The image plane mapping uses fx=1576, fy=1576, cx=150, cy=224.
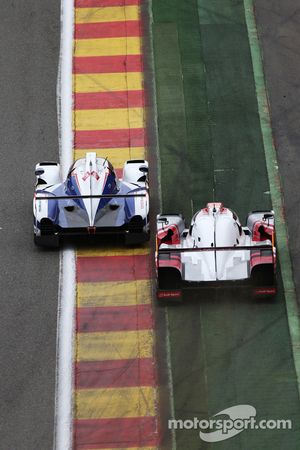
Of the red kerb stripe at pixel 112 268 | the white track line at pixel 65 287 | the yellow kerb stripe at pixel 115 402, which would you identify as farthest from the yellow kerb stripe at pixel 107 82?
the yellow kerb stripe at pixel 115 402

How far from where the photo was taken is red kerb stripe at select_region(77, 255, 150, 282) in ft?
110

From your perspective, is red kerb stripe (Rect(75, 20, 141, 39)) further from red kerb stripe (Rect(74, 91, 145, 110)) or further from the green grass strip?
the green grass strip

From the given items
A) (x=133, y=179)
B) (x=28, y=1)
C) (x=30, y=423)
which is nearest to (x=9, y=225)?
A: (x=133, y=179)

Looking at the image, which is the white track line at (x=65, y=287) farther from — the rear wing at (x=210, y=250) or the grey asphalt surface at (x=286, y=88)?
the grey asphalt surface at (x=286, y=88)

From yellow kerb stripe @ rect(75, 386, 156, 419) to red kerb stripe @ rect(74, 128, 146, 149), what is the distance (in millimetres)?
7703

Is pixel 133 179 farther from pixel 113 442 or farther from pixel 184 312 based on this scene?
pixel 113 442

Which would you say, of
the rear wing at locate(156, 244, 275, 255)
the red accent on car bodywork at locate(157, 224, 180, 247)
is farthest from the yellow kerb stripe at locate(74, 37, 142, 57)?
the rear wing at locate(156, 244, 275, 255)

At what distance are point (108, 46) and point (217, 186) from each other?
19.9ft

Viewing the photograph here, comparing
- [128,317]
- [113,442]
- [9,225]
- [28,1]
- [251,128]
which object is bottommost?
[113,442]

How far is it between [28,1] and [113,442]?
15541 millimetres

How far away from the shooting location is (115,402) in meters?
30.8

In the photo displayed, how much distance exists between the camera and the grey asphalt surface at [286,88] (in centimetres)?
3512

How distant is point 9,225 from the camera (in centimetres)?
3478

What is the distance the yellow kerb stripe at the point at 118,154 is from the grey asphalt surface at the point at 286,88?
10.6 feet
